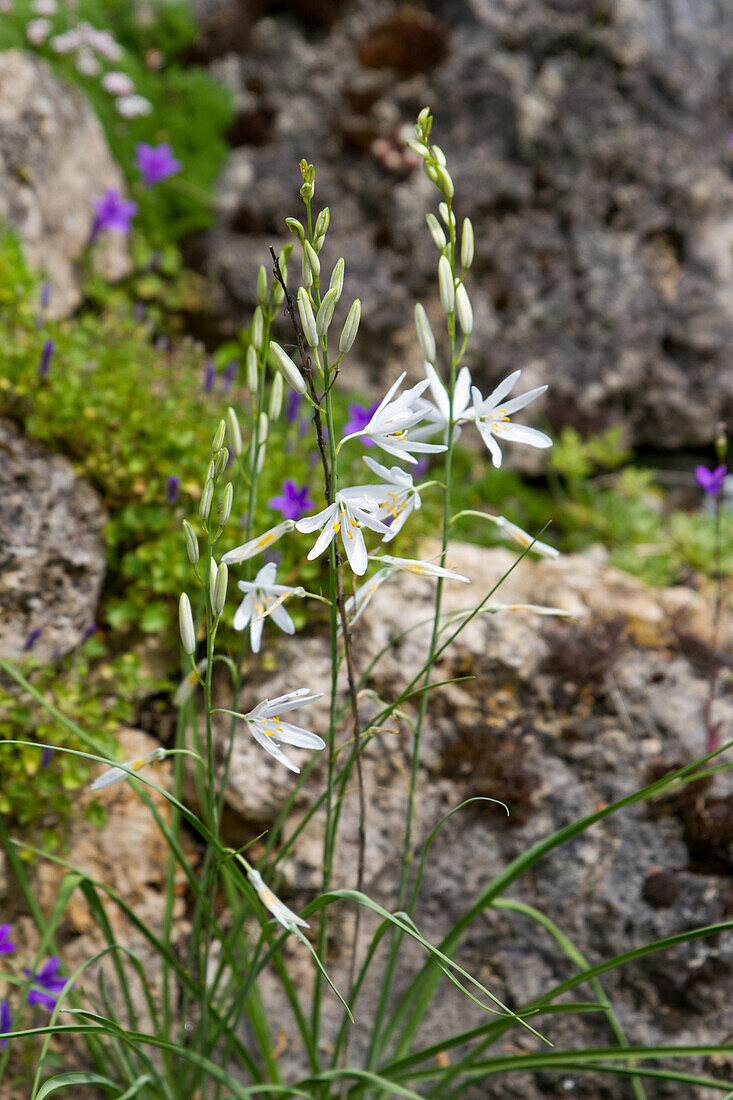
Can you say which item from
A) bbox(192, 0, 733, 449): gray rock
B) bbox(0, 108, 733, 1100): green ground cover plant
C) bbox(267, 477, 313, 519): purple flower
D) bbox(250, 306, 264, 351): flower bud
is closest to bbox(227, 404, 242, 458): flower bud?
bbox(0, 108, 733, 1100): green ground cover plant

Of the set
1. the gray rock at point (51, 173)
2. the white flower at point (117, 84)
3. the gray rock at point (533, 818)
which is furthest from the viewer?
the white flower at point (117, 84)

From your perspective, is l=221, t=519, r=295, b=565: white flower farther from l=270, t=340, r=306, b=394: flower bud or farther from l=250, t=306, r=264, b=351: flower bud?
l=250, t=306, r=264, b=351: flower bud

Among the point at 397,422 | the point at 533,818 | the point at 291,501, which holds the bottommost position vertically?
the point at 533,818

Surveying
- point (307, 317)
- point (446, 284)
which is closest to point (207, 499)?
point (307, 317)

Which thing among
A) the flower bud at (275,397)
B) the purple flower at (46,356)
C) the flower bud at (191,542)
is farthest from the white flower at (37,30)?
the flower bud at (191,542)

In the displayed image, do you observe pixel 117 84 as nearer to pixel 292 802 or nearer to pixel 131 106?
pixel 131 106

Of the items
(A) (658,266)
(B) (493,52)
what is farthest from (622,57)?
(A) (658,266)

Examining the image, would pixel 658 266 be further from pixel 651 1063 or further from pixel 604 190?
pixel 651 1063

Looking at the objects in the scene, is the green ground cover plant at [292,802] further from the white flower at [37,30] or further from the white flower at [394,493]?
the white flower at [37,30]
